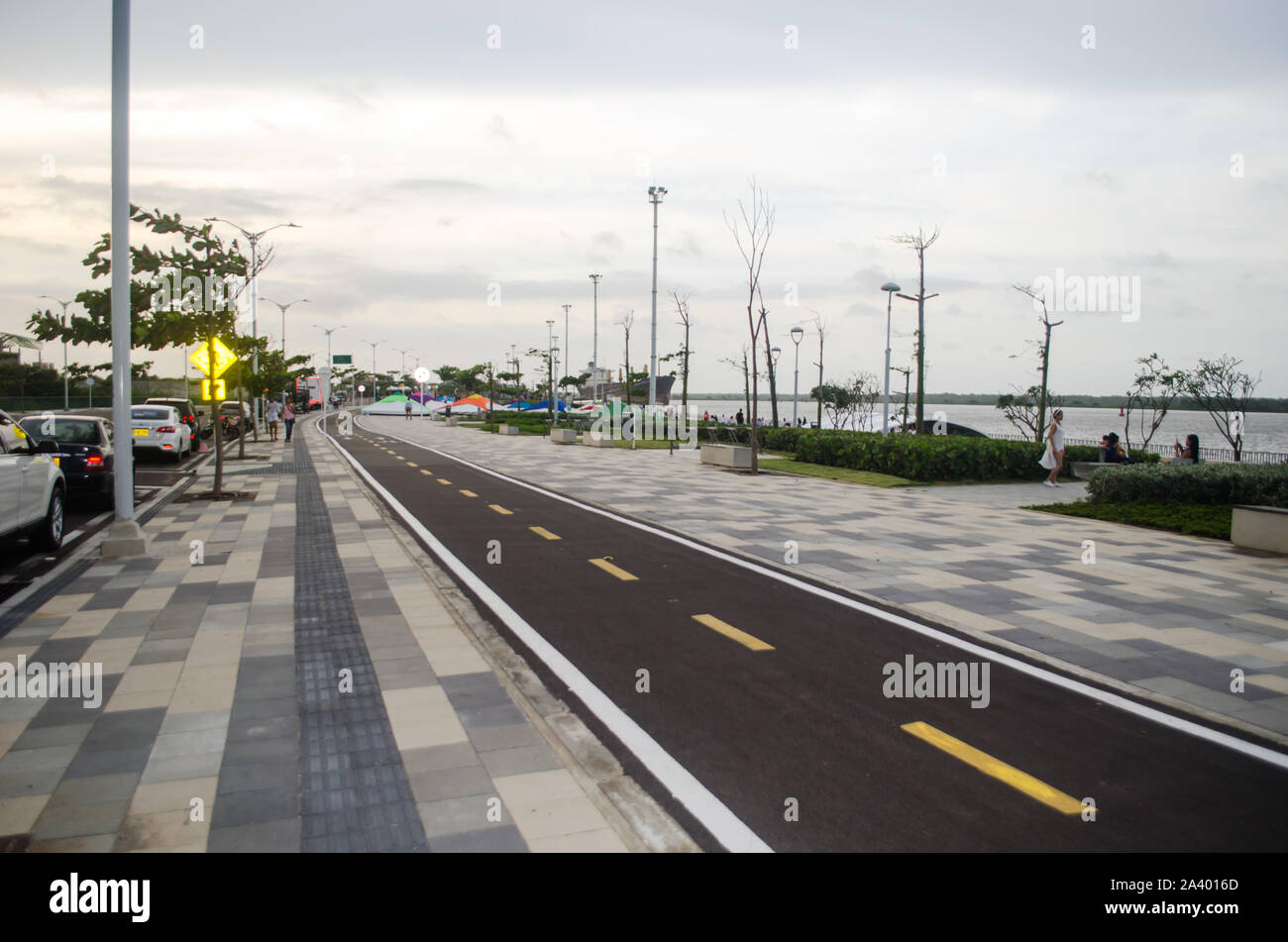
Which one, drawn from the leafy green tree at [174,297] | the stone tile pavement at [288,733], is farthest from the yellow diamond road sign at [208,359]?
the stone tile pavement at [288,733]

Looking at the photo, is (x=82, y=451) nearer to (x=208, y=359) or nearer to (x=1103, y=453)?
(x=208, y=359)

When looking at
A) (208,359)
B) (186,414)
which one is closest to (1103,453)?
(208,359)

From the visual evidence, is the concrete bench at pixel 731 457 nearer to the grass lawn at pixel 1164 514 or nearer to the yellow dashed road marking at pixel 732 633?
the grass lawn at pixel 1164 514

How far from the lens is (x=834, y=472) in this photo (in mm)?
22938

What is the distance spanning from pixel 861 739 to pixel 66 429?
14.8 meters

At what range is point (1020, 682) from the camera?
620cm

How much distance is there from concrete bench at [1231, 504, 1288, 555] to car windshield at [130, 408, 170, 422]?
25722mm

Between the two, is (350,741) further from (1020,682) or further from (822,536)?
(822,536)

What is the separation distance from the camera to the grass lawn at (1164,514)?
44.5ft

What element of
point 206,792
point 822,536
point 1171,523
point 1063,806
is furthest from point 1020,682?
point 1171,523

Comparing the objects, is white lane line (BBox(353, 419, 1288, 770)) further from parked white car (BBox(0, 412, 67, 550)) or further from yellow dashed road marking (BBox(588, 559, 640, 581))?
parked white car (BBox(0, 412, 67, 550))

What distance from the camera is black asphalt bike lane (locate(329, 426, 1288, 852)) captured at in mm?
4129

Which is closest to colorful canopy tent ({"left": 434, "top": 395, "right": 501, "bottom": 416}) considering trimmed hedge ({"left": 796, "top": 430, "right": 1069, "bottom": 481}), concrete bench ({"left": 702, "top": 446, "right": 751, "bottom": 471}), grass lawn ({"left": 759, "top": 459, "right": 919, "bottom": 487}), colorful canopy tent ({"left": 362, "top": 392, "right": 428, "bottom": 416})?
colorful canopy tent ({"left": 362, "top": 392, "right": 428, "bottom": 416})
